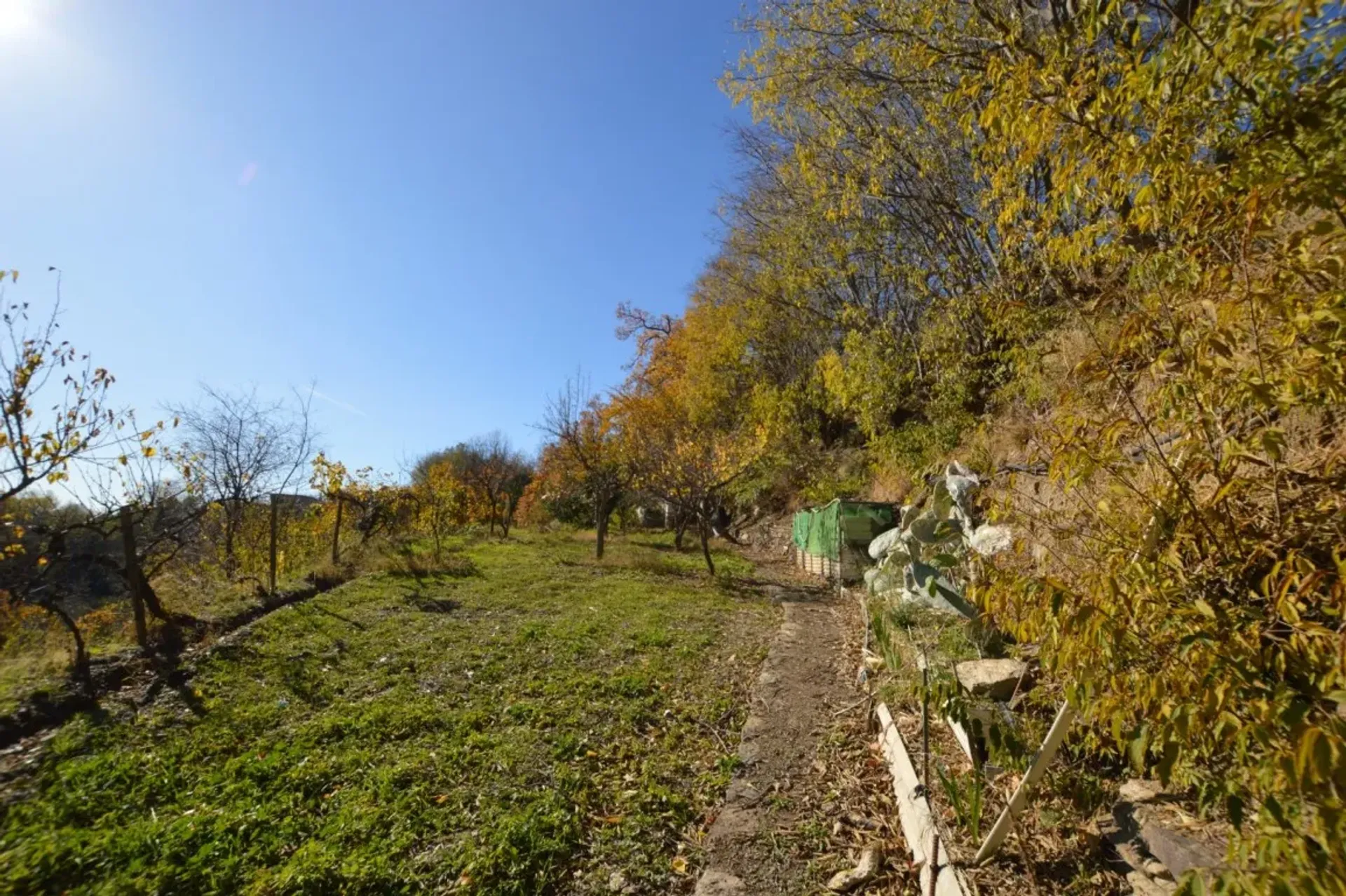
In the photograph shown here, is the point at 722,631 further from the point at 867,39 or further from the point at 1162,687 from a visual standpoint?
the point at 867,39

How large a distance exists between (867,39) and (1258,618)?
26.3ft

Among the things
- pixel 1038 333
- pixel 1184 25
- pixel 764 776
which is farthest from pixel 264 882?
pixel 1038 333

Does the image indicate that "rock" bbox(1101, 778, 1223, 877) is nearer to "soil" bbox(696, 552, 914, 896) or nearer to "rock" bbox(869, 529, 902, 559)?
"soil" bbox(696, 552, 914, 896)

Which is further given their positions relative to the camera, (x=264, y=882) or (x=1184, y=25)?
(x=264, y=882)

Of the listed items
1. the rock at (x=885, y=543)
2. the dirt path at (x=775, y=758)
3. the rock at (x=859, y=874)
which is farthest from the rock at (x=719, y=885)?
the rock at (x=885, y=543)

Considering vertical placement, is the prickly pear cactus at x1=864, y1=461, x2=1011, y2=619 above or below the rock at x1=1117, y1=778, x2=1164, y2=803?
above

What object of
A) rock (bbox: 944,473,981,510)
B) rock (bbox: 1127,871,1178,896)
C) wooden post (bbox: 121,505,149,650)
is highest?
rock (bbox: 944,473,981,510)

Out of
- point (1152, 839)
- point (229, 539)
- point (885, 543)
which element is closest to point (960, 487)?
point (885, 543)

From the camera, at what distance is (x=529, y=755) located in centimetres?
395

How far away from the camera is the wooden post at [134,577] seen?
5688 mm

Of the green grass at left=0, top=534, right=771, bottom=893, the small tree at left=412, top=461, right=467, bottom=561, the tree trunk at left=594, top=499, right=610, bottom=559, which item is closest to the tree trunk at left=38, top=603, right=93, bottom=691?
the green grass at left=0, top=534, right=771, bottom=893

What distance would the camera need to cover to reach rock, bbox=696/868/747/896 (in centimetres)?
271

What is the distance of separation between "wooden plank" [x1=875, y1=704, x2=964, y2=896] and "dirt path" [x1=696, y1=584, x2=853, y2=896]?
0.54 m

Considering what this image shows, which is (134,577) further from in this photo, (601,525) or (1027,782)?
(601,525)
